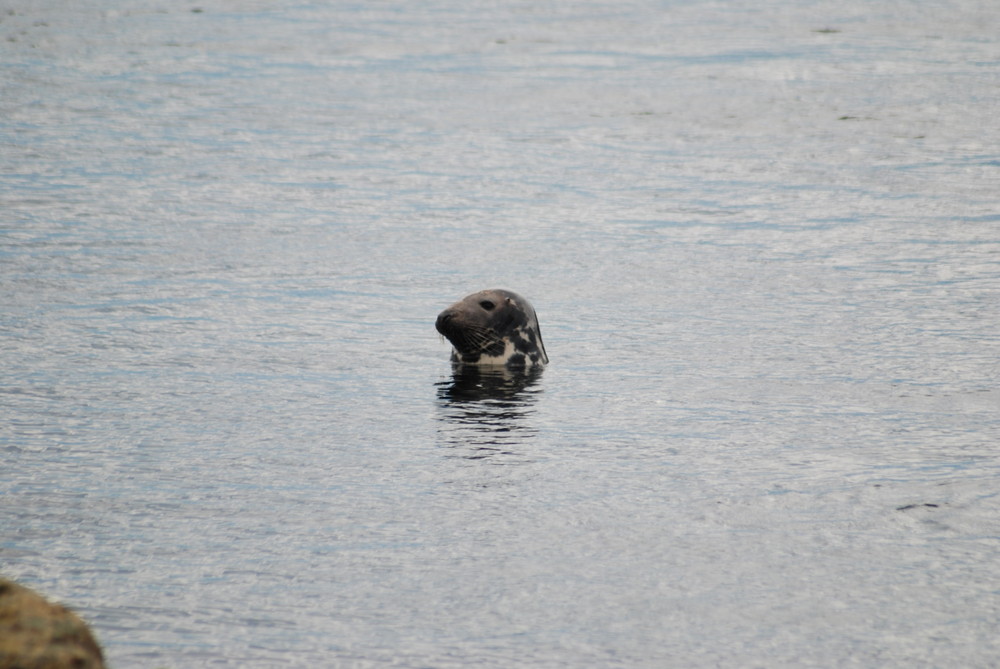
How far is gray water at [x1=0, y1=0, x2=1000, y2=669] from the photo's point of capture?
28.3 ft

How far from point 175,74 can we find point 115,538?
2328cm

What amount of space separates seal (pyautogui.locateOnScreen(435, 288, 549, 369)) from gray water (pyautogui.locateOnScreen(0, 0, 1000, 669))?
0.32m

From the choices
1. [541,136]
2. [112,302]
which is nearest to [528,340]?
[112,302]

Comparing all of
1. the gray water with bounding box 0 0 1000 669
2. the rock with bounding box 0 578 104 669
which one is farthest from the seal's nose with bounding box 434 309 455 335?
the rock with bounding box 0 578 104 669

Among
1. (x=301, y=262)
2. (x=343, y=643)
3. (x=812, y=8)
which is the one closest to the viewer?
(x=343, y=643)

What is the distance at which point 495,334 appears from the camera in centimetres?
1430

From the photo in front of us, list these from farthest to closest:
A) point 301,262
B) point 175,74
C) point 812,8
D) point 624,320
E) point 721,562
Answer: point 812,8 < point 175,74 < point 301,262 < point 624,320 < point 721,562

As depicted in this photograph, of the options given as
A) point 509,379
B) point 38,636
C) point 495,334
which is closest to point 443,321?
point 495,334

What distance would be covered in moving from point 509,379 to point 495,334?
52 centimetres

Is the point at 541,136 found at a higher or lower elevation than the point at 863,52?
lower

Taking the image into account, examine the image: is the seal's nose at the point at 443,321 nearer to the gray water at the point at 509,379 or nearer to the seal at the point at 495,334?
the seal at the point at 495,334

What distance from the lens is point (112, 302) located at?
1625cm

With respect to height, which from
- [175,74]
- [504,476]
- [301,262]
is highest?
[175,74]

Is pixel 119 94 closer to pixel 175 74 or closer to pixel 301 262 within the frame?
pixel 175 74
